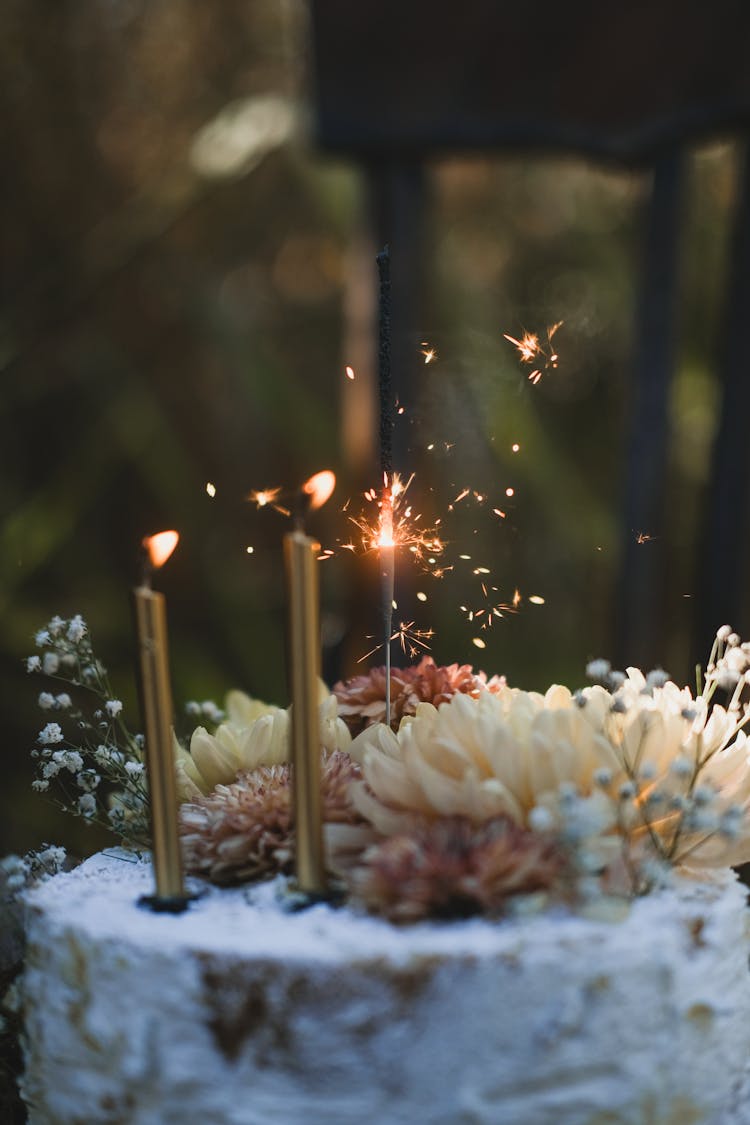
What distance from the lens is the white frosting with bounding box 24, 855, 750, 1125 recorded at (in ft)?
1.59

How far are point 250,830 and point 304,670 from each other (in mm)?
121

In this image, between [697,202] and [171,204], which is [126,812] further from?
[697,202]

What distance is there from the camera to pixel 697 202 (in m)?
3.33

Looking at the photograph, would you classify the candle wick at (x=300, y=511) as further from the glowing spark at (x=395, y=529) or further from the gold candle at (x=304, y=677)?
the glowing spark at (x=395, y=529)

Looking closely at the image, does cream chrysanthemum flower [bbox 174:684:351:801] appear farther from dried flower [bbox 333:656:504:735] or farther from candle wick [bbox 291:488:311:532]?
candle wick [bbox 291:488:311:532]

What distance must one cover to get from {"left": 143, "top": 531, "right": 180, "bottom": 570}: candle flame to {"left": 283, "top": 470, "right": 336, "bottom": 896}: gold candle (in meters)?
0.06

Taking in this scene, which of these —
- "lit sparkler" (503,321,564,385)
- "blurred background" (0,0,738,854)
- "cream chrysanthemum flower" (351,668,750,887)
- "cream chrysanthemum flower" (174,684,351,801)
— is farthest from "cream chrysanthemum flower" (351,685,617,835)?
"blurred background" (0,0,738,854)

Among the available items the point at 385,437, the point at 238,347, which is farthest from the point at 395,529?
the point at 238,347

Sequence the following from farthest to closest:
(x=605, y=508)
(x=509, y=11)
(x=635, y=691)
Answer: (x=605, y=508), (x=509, y=11), (x=635, y=691)

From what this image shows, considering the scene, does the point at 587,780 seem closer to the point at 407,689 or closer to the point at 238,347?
the point at 407,689

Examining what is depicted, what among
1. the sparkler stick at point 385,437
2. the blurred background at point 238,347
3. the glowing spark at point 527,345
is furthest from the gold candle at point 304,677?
the blurred background at point 238,347

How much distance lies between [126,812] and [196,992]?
213 millimetres

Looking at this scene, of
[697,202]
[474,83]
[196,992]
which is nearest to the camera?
[196,992]

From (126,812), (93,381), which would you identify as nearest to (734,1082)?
(126,812)
